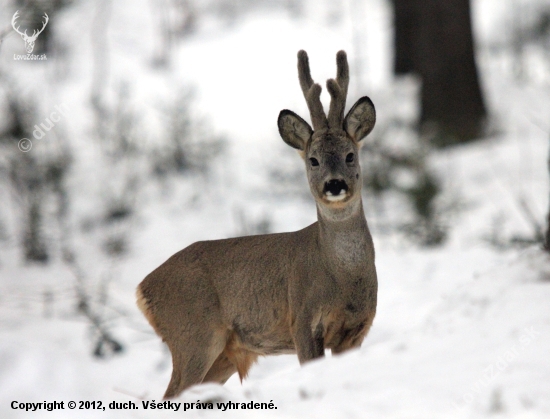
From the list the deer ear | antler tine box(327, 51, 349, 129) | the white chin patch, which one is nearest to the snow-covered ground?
the white chin patch

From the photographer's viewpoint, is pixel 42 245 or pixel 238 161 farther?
pixel 238 161

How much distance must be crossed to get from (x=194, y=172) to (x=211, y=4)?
38.4 ft

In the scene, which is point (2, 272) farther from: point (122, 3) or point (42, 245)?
point (122, 3)

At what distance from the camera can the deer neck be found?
493 centimetres

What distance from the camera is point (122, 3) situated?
21.5 metres

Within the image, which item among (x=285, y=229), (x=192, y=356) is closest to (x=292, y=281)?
(x=192, y=356)

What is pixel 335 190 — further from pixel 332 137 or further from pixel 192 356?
pixel 192 356

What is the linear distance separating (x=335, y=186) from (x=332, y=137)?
16.1 inches

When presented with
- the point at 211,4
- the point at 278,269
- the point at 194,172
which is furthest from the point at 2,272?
the point at 211,4

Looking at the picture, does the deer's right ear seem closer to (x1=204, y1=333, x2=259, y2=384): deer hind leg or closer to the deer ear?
the deer ear

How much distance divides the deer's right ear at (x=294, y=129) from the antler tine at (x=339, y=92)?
172 mm

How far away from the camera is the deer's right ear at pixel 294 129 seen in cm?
503

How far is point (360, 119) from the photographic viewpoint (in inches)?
200

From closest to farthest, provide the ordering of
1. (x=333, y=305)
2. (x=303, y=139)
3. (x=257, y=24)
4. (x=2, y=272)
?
(x=333, y=305)
(x=303, y=139)
(x=2, y=272)
(x=257, y=24)
